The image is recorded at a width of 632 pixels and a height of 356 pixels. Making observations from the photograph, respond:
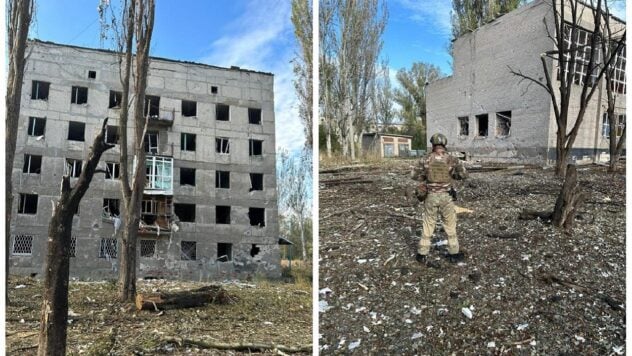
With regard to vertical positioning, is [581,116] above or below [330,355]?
above

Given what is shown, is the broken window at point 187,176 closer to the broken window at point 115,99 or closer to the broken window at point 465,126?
the broken window at point 115,99

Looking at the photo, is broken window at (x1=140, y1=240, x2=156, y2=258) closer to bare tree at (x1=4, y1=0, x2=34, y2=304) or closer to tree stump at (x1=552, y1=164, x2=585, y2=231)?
bare tree at (x1=4, y1=0, x2=34, y2=304)

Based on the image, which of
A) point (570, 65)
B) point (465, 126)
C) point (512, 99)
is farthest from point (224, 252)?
point (570, 65)

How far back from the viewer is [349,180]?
264 cm

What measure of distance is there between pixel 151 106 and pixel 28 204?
2.63 ft

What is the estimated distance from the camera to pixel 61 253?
2316mm

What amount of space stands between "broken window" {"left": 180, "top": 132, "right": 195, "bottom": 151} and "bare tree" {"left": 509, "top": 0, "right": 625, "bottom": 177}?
1.84 metres

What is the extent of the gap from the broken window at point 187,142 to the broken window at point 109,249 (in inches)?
23.3

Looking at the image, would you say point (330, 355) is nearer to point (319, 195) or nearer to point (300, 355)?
point (300, 355)

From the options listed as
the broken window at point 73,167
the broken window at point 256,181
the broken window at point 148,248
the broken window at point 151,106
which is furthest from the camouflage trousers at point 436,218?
the broken window at point 73,167

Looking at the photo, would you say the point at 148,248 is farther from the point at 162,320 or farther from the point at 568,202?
the point at 568,202

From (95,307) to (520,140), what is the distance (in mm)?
2459

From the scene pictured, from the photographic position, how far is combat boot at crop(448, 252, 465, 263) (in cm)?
249

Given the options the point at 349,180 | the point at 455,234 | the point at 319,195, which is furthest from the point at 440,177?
the point at 319,195
